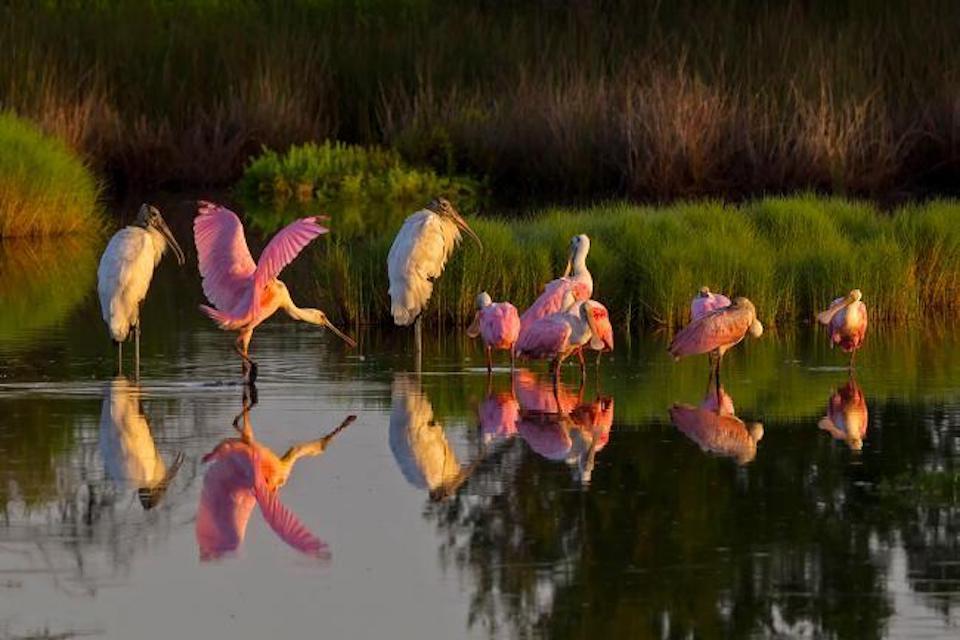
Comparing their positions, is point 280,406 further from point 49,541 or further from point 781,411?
point 49,541

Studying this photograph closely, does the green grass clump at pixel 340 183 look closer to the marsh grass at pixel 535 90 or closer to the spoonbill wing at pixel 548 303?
the marsh grass at pixel 535 90

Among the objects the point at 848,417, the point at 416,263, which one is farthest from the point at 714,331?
the point at 416,263

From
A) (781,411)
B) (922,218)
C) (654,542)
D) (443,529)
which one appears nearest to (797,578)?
(654,542)

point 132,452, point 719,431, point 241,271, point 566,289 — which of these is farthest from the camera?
point 566,289

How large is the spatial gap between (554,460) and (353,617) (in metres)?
3.03

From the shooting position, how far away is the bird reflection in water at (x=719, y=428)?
11172mm

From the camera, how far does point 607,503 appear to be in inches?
383

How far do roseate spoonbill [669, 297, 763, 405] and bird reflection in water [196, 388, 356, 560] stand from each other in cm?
227

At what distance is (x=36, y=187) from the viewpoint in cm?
2445

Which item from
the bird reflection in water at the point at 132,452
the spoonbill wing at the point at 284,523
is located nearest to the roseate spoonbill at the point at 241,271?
the bird reflection in water at the point at 132,452

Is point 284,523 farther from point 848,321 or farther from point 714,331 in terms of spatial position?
point 848,321

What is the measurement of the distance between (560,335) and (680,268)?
10.6 ft

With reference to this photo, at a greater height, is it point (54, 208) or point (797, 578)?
point (54, 208)

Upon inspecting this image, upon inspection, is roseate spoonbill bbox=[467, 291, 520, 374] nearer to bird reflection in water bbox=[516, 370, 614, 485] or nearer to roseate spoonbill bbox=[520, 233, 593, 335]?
roseate spoonbill bbox=[520, 233, 593, 335]
